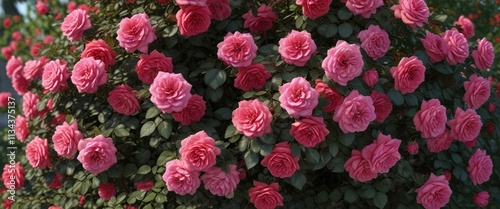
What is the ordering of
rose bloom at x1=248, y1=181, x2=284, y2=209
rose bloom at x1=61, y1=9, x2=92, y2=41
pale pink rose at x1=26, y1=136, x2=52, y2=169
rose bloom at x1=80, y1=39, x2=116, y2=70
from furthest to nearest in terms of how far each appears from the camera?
1. pale pink rose at x1=26, y1=136, x2=52, y2=169
2. rose bloom at x1=61, y1=9, x2=92, y2=41
3. rose bloom at x1=80, y1=39, x2=116, y2=70
4. rose bloom at x1=248, y1=181, x2=284, y2=209

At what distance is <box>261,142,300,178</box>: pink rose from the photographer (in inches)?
117

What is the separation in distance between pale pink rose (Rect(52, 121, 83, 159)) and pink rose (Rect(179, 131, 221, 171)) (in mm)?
732

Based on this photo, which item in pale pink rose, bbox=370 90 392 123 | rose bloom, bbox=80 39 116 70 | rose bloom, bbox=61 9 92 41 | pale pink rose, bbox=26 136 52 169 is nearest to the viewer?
pale pink rose, bbox=370 90 392 123

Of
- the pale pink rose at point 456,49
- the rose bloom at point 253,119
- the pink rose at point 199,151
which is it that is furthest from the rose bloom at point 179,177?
the pale pink rose at point 456,49

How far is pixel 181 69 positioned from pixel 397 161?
125 cm

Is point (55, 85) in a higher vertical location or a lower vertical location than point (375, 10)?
lower

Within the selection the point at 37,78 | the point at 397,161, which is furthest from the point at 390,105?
the point at 37,78

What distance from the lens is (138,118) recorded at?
3.40 meters

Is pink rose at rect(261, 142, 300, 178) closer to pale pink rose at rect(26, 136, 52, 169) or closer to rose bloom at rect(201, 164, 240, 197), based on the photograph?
rose bloom at rect(201, 164, 240, 197)

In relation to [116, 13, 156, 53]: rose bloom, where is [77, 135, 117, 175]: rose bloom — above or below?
below

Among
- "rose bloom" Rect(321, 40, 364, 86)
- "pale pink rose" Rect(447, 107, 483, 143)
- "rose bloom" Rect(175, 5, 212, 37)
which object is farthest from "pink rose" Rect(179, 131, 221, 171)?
"pale pink rose" Rect(447, 107, 483, 143)

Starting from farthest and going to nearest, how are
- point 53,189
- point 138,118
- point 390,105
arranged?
point 53,189
point 138,118
point 390,105

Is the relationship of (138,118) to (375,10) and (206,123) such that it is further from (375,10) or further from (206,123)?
(375,10)

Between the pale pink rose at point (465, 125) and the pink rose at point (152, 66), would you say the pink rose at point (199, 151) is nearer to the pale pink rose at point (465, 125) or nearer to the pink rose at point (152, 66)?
the pink rose at point (152, 66)
